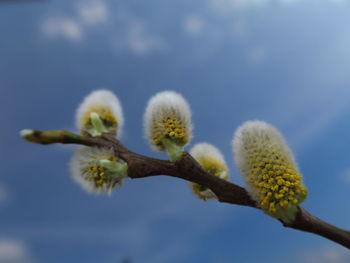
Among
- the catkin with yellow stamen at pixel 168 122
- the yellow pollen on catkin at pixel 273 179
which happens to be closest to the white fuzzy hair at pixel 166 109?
the catkin with yellow stamen at pixel 168 122

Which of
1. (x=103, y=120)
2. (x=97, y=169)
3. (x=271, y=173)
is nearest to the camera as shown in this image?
(x=271, y=173)

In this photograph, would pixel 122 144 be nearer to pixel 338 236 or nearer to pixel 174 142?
pixel 174 142

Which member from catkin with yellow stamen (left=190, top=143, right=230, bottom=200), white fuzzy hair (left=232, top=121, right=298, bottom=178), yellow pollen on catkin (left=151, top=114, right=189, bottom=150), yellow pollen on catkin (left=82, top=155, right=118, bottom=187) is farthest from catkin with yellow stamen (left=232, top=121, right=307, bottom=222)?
yellow pollen on catkin (left=82, top=155, right=118, bottom=187)

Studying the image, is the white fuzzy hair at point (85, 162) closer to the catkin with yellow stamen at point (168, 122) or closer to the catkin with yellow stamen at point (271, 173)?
the catkin with yellow stamen at point (168, 122)

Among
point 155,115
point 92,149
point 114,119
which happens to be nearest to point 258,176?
point 155,115

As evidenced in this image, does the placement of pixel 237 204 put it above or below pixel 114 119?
below

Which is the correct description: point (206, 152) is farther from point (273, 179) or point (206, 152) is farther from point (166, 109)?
point (273, 179)

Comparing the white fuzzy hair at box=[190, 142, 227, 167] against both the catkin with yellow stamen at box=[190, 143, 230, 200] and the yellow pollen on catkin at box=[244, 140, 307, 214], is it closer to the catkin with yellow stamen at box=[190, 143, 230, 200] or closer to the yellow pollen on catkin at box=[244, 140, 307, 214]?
the catkin with yellow stamen at box=[190, 143, 230, 200]

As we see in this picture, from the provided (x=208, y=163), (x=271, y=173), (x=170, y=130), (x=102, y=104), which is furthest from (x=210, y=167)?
(x=102, y=104)
